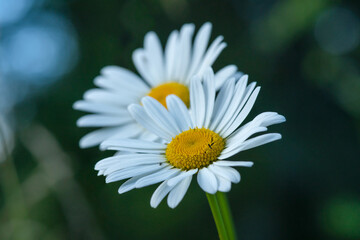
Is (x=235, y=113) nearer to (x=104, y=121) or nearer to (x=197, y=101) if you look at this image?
(x=197, y=101)

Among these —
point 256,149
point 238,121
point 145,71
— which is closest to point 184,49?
point 145,71

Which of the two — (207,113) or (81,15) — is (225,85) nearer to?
(207,113)

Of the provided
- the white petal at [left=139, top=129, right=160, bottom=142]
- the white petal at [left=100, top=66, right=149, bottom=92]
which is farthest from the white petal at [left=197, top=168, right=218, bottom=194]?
the white petal at [left=100, top=66, right=149, bottom=92]

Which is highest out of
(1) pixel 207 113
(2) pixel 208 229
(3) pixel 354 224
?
(1) pixel 207 113

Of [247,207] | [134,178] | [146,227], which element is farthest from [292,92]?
[134,178]

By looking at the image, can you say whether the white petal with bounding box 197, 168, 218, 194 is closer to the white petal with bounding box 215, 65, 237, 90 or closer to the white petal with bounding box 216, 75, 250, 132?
the white petal with bounding box 216, 75, 250, 132

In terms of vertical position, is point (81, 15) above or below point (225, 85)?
above

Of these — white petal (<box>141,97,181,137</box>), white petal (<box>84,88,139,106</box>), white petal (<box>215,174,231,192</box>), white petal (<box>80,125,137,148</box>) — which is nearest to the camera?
white petal (<box>215,174,231,192</box>)
